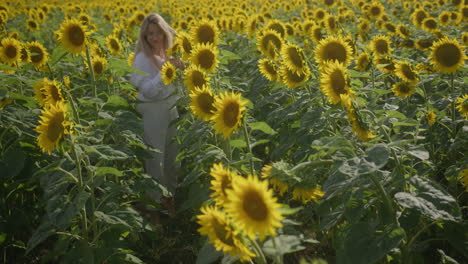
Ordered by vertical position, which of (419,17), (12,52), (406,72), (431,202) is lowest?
(431,202)

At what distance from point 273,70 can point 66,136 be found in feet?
5.88

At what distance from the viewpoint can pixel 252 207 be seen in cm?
144

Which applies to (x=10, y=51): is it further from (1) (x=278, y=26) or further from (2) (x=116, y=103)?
(1) (x=278, y=26)

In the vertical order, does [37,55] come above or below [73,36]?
below

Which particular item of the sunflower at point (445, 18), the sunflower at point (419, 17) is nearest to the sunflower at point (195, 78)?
the sunflower at point (419, 17)

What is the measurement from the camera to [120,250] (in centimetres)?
270

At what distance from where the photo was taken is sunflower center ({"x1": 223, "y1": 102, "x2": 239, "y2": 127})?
2.28 m

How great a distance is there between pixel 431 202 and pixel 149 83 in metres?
3.06

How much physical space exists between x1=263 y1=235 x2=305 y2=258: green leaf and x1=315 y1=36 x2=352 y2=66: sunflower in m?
1.82

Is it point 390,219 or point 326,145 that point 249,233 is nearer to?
point 326,145

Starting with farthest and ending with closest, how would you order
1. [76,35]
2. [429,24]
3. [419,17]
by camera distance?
1. [419,17]
2. [429,24]
3. [76,35]

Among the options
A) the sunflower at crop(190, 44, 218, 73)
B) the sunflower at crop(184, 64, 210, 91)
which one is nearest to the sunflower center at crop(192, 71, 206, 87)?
the sunflower at crop(184, 64, 210, 91)

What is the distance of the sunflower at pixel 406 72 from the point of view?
360 centimetres

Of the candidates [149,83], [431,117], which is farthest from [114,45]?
[431,117]
